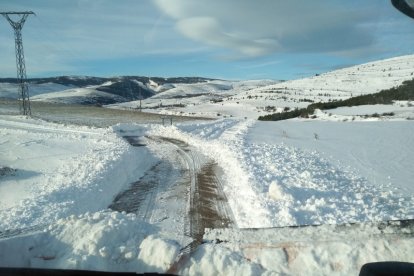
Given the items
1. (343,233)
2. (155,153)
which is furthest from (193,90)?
(343,233)

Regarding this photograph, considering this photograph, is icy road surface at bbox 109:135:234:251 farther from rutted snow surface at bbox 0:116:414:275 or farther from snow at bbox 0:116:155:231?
snow at bbox 0:116:155:231

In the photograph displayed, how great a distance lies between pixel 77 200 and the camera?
31.1 ft

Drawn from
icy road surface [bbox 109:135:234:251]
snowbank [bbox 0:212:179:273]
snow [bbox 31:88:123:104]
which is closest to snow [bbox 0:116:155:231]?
icy road surface [bbox 109:135:234:251]

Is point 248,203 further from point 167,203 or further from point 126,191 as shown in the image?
point 126,191

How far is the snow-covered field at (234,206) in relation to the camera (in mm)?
4598

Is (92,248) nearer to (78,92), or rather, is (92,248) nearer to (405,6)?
(405,6)

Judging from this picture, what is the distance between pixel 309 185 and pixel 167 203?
154 inches

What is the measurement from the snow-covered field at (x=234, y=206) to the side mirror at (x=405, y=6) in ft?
8.46

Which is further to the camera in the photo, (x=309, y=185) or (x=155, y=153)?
(x=155, y=153)

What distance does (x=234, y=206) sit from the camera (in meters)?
9.46

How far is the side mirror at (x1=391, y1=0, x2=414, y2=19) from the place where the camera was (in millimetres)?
4051

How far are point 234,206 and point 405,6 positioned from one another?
6.24 metres

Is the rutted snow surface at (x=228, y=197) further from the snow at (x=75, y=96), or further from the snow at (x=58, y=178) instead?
the snow at (x=75, y=96)

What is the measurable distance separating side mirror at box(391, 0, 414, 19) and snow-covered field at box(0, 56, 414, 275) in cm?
258
